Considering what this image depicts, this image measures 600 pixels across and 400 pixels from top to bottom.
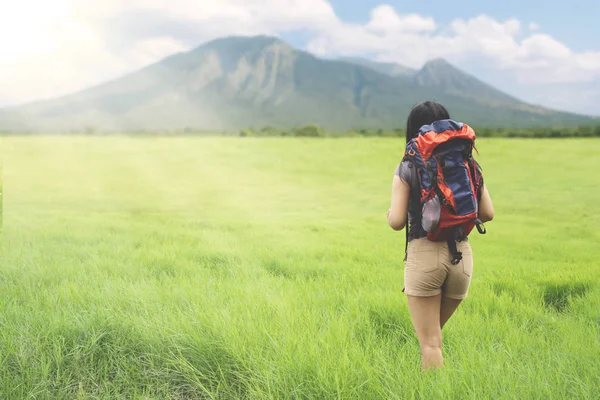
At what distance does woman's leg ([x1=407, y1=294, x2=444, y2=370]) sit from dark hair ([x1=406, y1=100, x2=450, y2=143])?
955 mm

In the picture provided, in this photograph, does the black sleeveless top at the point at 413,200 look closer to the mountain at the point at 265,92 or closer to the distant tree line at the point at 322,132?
the distant tree line at the point at 322,132

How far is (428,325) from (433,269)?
1.22ft

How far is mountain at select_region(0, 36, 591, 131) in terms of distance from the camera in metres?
102

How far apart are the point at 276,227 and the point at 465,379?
7138 mm

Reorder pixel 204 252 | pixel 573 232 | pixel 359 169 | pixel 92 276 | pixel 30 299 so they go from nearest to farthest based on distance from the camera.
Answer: pixel 30 299, pixel 92 276, pixel 204 252, pixel 573 232, pixel 359 169

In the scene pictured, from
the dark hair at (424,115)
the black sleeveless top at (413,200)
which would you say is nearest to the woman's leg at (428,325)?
the black sleeveless top at (413,200)

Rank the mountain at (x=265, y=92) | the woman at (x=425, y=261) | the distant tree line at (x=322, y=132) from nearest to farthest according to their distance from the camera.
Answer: the woman at (x=425, y=261), the distant tree line at (x=322, y=132), the mountain at (x=265, y=92)

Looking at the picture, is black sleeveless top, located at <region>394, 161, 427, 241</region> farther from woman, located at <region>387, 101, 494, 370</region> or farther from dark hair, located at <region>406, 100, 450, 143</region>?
dark hair, located at <region>406, 100, 450, 143</region>

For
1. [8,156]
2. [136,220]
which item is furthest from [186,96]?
[136,220]

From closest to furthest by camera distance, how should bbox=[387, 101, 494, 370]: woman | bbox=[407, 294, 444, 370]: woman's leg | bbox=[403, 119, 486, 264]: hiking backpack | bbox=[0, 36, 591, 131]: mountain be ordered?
bbox=[403, 119, 486, 264]: hiking backpack → bbox=[387, 101, 494, 370]: woman → bbox=[407, 294, 444, 370]: woman's leg → bbox=[0, 36, 591, 131]: mountain

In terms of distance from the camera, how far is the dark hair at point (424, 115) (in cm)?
254

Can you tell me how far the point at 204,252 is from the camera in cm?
629

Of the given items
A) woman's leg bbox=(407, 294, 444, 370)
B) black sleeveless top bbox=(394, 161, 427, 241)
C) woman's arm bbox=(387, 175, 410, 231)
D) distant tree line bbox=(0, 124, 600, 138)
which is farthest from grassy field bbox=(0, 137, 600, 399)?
distant tree line bbox=(0, 124, 600, 138)

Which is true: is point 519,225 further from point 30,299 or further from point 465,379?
point 30,299
